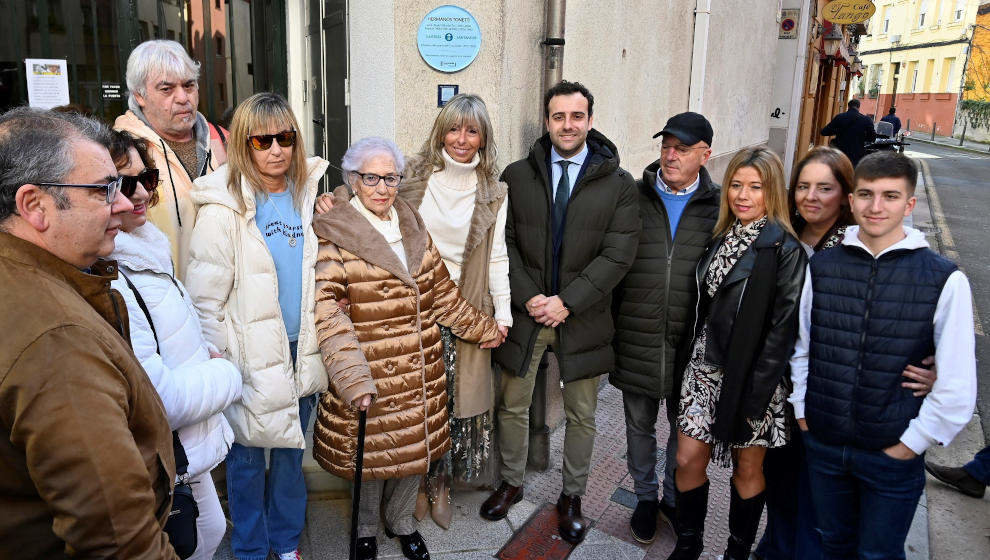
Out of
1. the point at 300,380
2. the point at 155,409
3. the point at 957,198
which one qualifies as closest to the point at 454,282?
the point at 300,380

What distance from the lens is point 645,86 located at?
5719mm

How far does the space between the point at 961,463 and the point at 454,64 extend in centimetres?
→ 411

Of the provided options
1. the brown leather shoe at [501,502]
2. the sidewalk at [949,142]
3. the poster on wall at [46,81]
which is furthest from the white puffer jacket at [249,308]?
the sidewalk at [949,142]

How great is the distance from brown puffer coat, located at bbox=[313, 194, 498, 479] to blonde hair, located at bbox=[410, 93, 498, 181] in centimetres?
30

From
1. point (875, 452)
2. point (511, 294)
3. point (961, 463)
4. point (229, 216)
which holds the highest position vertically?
point (229, 216)

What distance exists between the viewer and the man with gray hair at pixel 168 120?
2.75 metres

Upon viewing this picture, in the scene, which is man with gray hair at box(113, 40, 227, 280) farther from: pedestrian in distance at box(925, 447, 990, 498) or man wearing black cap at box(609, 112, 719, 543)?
pedestrian in distance at box(925, 447, 990, 498)

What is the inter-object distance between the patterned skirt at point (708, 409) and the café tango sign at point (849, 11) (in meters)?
12.8

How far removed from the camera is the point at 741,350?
264 cm

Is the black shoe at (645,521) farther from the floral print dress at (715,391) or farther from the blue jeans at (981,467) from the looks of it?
the blue jeans at (981,467)

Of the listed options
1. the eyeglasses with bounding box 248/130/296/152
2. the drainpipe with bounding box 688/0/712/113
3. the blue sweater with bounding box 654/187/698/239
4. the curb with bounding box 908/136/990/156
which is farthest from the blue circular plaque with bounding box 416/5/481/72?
the curb with bounding box 908/136/990/156

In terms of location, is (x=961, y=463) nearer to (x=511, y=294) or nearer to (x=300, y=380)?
(x=511, y=294)

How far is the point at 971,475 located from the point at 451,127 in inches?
145

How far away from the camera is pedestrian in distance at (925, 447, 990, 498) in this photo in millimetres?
3822
